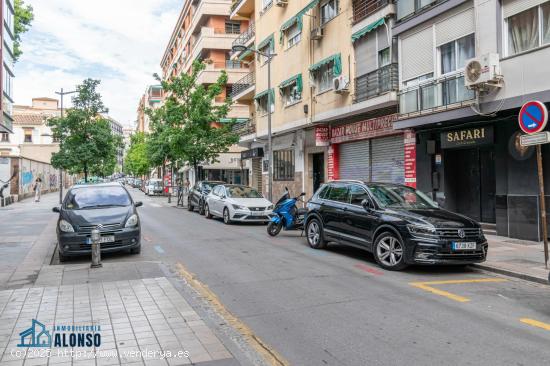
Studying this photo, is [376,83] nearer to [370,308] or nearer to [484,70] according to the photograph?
[484,70]

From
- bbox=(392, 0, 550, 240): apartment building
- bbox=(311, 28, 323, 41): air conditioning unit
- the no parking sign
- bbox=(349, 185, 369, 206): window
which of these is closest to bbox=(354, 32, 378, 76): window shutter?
bbox=(392, 0, 550, 240): apartment building

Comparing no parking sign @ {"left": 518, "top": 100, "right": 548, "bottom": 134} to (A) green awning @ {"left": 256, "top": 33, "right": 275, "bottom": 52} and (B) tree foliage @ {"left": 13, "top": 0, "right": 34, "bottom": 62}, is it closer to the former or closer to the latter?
(A) green awning @ {"left": 256, "top": 33, "right": 275, "bottom": 52}

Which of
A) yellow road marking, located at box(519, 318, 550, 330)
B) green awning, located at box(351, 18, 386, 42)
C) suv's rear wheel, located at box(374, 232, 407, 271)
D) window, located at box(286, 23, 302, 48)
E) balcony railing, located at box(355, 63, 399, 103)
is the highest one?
window, located at box(286, 23, 302, 48)

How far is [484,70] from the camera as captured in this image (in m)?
12.4

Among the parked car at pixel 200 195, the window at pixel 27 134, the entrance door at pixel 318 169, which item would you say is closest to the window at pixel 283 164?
the entrance door at pixel 318 169

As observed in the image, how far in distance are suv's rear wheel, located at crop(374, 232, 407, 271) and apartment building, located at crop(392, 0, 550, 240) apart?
5.74m

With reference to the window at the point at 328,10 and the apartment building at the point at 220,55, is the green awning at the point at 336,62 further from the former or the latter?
the apartment building at the point at 220,55

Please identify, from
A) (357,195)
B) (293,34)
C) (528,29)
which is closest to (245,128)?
(293,34)

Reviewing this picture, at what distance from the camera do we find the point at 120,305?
5980 mm

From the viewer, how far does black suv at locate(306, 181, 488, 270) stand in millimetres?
8242

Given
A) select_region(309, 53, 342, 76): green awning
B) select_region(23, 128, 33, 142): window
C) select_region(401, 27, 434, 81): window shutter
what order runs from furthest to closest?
select_region(23, 128, 33, 142): window, select_region(309, 53, 342, 76): green awning, select_region(401, 27, 434, 81): window shutter

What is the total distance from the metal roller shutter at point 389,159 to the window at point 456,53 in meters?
3.30

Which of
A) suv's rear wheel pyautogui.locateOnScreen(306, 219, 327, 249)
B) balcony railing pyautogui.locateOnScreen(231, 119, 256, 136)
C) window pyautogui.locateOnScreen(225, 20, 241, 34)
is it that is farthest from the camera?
window pyautogui.locateOnScreen(225, 20, 241, 34)

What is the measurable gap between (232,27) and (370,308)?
138ft
